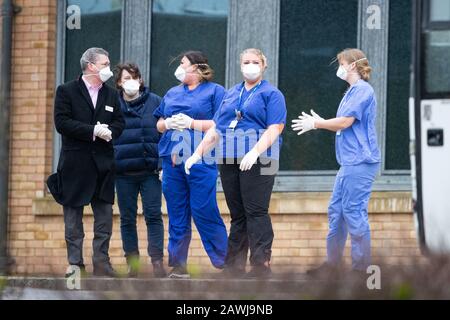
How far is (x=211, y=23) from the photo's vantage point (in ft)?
47.9

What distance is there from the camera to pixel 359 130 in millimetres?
10609

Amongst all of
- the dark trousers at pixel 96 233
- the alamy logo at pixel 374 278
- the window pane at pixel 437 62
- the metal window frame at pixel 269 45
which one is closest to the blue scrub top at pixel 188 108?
the dark trousers at pixel 96 233

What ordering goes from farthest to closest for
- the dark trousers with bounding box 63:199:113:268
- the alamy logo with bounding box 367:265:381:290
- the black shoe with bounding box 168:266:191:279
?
the dark trousers with bounding box 63:199:113:268 → the black shoe with bounding box 168:266:191:279 → the alamy logo with bounding box 367:265:381:290

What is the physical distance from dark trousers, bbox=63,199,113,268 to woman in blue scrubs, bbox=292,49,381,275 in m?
1.68

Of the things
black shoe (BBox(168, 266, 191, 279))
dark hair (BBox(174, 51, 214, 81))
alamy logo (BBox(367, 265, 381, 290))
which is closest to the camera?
alamy logo (BBox(367, 265, 381, 290))

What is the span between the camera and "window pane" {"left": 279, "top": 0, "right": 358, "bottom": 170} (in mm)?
14188

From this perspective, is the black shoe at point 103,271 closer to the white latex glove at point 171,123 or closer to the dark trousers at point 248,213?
the dark trousers at point 248,213

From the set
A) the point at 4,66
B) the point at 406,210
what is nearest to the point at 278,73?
the point at 406,210

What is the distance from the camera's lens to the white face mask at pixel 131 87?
11.4 meters

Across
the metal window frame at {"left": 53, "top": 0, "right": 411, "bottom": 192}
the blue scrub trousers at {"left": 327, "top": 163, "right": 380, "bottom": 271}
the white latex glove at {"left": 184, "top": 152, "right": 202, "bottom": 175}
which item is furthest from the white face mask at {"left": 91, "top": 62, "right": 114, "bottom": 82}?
the metal window frame at {"left": 53, "top": 0, "right": 411, "bottom": 192}

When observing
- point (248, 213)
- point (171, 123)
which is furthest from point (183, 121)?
point (248, 213)

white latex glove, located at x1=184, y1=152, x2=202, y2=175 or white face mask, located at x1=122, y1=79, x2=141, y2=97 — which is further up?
white face mask, located at x1=122, y1=79, x2=141, y2=97

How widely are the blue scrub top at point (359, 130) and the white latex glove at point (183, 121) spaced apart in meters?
1.09

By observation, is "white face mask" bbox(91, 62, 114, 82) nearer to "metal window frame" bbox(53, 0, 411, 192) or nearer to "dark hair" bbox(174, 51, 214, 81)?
"dark hair" bbox(174, 51, 214, 81)
